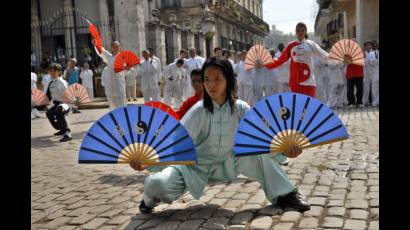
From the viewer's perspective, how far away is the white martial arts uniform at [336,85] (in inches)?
524

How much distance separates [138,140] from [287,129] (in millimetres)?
1204

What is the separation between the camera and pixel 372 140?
7543 mm

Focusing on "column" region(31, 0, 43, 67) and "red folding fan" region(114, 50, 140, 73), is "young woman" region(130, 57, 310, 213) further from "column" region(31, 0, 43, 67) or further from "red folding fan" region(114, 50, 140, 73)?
"column" region(31, 0, 43, 67)

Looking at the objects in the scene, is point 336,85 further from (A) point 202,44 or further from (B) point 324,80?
(A) point 202,44

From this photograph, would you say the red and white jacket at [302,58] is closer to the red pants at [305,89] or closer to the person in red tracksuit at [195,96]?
the red pants at [305,89]

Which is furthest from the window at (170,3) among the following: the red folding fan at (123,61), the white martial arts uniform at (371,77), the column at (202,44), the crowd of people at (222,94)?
the red folding fan at (123,61)

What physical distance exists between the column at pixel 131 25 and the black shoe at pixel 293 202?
15742mm

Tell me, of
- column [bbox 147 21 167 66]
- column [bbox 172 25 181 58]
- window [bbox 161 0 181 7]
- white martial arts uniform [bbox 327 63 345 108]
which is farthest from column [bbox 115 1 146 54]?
window [bbox 161 0 181 7]

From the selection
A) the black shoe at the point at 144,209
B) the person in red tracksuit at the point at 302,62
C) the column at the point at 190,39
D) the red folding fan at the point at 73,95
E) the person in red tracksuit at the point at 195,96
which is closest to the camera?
the black shoe at the point at 144,209

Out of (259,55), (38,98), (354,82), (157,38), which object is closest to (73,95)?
(38,98)
